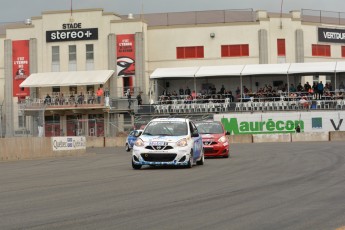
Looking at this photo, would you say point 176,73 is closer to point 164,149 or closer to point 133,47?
point 133,47

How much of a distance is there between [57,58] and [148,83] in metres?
9.38

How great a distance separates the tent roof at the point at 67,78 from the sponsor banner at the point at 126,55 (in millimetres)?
1231

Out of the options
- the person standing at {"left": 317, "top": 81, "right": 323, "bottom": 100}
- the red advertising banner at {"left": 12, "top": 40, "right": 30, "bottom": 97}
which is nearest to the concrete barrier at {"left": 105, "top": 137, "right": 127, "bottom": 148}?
the person standing at {"left": 317, "top": 81, "right": 323, "bottom": 100}

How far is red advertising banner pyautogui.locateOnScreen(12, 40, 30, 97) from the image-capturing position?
2926 inches

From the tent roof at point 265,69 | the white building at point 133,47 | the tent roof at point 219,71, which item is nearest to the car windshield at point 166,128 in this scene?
the tent roof at point 265,69

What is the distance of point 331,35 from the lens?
248ft

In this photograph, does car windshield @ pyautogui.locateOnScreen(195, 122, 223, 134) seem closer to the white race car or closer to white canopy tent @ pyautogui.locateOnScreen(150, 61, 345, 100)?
the white race car

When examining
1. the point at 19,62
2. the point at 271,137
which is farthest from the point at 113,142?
the point at 19,62

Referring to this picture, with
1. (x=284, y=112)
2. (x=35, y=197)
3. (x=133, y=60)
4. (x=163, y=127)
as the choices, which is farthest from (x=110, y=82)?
(x=35, y=197)

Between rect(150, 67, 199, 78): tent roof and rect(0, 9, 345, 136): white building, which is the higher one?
rect(0, 9, 345, 136): white building

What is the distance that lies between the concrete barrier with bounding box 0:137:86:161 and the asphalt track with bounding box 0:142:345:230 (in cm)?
1162

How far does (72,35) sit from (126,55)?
19.2 ft

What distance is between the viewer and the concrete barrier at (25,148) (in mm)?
32594

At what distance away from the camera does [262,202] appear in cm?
1273
